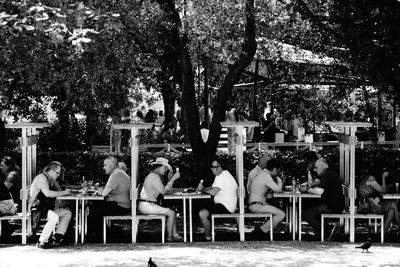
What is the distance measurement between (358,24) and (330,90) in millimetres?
6080

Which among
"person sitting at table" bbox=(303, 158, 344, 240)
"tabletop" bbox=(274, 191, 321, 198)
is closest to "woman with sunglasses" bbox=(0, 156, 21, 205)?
"tabletop" bbox=(274, 191, 321, 198)

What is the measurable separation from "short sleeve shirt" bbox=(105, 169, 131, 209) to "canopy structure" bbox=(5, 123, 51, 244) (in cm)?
125

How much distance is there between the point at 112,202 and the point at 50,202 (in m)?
0.99

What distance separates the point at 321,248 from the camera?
1292 cm

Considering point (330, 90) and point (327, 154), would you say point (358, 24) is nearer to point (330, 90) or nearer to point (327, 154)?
point (327, 154)

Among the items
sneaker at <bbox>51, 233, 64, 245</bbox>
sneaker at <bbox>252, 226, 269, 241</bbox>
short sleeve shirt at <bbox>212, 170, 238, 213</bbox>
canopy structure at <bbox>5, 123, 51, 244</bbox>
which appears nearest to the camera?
sneaker at <bbox>51, 233, 64, 245</bbox>

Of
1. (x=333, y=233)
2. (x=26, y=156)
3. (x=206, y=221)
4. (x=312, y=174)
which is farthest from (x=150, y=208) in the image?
(x=312, y=174)

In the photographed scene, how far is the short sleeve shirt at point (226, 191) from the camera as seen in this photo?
13.7 m

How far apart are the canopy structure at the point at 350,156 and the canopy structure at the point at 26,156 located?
4606 mm

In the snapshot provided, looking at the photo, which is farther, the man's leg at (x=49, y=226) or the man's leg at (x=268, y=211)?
the man's leg at (x=268, y=211)

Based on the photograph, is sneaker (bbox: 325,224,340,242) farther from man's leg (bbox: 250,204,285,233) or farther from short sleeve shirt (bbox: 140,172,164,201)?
short sleeve shirt (bbox: 140,172,164,201)

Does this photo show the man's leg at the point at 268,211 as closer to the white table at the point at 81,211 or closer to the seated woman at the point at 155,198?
the seated woman at the point at 155,198

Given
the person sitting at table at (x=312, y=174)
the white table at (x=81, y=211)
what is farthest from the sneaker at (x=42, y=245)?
the person sitting at table at (x=312, y=174)

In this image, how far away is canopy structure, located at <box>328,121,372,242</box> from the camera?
43.9 feet
